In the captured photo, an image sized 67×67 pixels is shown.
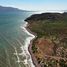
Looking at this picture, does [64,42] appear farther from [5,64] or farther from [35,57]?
[5,64]

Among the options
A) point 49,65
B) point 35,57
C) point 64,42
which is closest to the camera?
point 49,65

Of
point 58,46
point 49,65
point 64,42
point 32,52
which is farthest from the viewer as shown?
point 64,42

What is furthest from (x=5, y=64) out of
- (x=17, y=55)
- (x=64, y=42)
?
(x=64, y=42)

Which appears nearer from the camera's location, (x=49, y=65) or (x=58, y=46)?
(x=49, y=65)

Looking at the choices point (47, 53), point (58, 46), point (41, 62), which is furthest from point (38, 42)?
point (41, 62)

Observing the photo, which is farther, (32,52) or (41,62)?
(32,52)

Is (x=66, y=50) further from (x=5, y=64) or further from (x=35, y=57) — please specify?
(x=5, y=64)

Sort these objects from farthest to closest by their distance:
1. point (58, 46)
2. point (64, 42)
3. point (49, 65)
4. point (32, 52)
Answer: point (64, 42), point (58, 46), point (32, 52), point (49, 65)

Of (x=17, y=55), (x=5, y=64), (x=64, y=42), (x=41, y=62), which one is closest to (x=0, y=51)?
(x=17, y=55)

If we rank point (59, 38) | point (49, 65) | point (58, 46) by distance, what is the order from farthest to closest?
point (59, 38) < point (58, 46) < point (49, 65)
